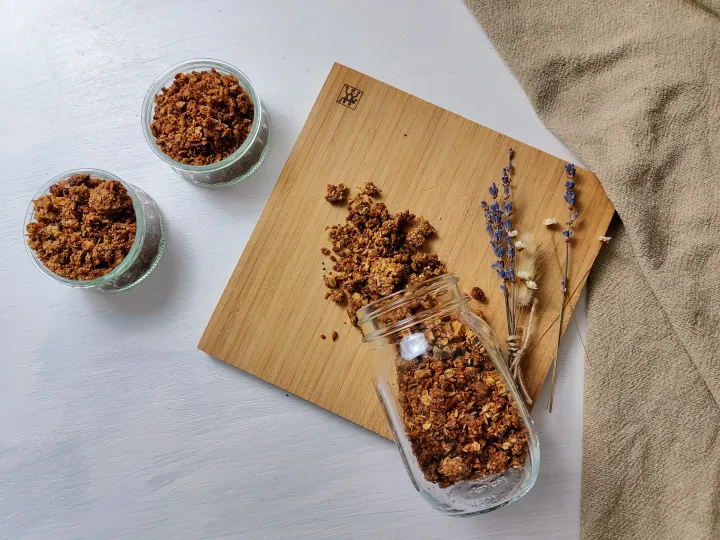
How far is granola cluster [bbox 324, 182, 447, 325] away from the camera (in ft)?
5.09

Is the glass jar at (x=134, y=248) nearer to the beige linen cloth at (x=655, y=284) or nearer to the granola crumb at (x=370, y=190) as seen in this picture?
the granola crumb at (x=370, y=190)

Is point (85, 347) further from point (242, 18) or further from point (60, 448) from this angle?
point (242, 18)

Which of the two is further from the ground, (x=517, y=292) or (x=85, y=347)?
(x=517, y=292)

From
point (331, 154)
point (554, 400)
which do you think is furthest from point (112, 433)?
point (554, 400)

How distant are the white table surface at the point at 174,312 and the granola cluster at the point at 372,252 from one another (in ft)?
0.90

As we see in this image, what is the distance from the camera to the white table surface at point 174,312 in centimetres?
168

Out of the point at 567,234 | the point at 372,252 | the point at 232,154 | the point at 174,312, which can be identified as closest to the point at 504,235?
the point at 567,234

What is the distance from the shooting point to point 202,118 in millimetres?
1556

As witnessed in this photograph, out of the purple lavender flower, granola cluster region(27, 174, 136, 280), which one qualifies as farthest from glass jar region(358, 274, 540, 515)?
granola cluster region(27, 174, 136, 280)

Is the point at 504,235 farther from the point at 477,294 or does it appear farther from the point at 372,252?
the point at 372,252

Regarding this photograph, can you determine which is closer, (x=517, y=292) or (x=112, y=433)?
(x=517, y=292)

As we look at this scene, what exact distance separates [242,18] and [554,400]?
1381mm

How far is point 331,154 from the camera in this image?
1.66 meters

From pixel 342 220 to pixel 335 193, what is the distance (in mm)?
76
